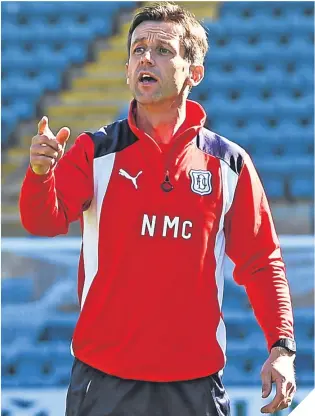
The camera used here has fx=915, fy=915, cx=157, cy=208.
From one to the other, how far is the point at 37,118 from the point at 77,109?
1.17 ft

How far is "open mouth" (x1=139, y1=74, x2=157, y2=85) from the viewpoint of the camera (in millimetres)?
1991

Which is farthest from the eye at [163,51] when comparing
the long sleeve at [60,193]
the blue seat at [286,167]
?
the blue seat at [286,167]

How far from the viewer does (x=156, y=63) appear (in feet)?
6.58

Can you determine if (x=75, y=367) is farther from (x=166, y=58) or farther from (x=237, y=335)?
(x=237, y=335)

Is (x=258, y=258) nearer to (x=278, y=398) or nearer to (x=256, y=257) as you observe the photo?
(x=256, y=257)

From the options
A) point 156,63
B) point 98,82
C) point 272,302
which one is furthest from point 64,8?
point 272,302

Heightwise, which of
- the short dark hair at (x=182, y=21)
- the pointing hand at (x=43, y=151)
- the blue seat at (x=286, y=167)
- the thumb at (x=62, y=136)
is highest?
the blue seat at (x=286, y=167)

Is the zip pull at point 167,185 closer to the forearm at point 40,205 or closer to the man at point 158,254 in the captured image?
the man at point 158,254

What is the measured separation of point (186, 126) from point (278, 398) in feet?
2.11

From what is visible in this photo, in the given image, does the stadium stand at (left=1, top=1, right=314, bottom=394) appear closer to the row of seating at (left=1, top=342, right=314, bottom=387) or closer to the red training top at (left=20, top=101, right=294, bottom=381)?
the row of seating at (left=1, top=342, right=314, bottom=387)

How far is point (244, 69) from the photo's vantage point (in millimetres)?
7699

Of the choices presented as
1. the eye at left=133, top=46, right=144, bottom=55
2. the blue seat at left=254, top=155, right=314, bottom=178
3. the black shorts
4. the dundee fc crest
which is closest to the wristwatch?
the black shorts

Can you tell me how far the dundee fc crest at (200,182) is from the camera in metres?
2.00

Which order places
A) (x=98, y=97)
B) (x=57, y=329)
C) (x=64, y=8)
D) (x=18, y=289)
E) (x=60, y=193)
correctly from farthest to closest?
1. (x=64, y=8)
2. (x=98, y=97)
3. (x=57, y=329)
4. (x=18, y=289)
5. (x=60, y=193)
